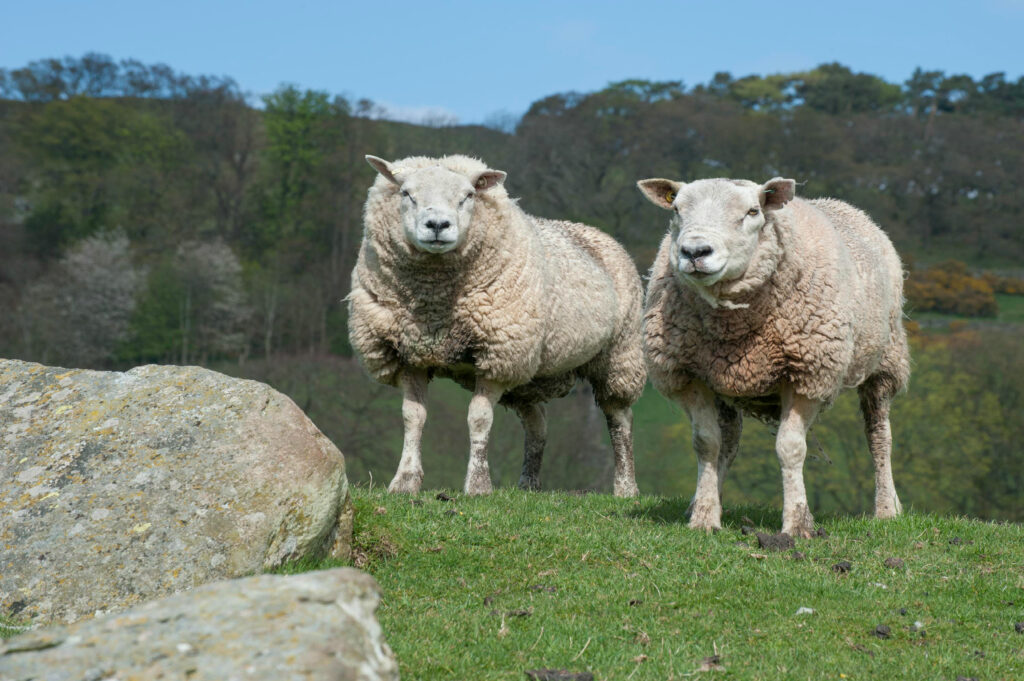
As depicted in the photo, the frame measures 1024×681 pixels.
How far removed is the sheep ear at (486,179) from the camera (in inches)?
→ 425

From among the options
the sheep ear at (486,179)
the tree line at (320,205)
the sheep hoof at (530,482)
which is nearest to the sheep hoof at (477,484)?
the sheep hoof at (530,482)

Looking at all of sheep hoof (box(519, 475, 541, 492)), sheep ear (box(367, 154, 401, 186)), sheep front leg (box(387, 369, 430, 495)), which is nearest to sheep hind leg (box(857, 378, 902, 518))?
sheep hoof (box(519, 475, 541, 492))

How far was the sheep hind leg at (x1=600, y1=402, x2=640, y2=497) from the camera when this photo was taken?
13.0m

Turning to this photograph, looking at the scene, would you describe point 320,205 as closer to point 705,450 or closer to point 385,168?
point 385,168

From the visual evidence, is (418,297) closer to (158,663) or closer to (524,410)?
(524,410)

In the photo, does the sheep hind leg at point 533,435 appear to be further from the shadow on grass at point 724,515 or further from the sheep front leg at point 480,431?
the shadow on grass at point 724,515

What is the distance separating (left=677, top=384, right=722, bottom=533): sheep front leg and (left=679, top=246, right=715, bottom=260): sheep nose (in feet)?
4.96

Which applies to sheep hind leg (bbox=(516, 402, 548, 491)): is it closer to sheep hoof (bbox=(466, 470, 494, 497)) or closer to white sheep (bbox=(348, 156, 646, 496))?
white sheep (bbox=(348, 156, 646, 496))

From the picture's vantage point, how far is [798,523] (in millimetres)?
8344

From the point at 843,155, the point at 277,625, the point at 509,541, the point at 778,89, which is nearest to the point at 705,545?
the point at 509,541

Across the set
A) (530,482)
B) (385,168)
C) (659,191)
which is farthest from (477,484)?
(659,191)

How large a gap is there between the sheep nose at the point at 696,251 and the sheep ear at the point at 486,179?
354 centimetres

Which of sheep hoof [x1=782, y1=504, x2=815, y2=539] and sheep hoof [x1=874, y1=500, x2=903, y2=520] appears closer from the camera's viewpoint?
sheep hoof [x1=782, y1=504, x2=815, y2=539]

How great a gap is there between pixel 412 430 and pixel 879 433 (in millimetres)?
4675
